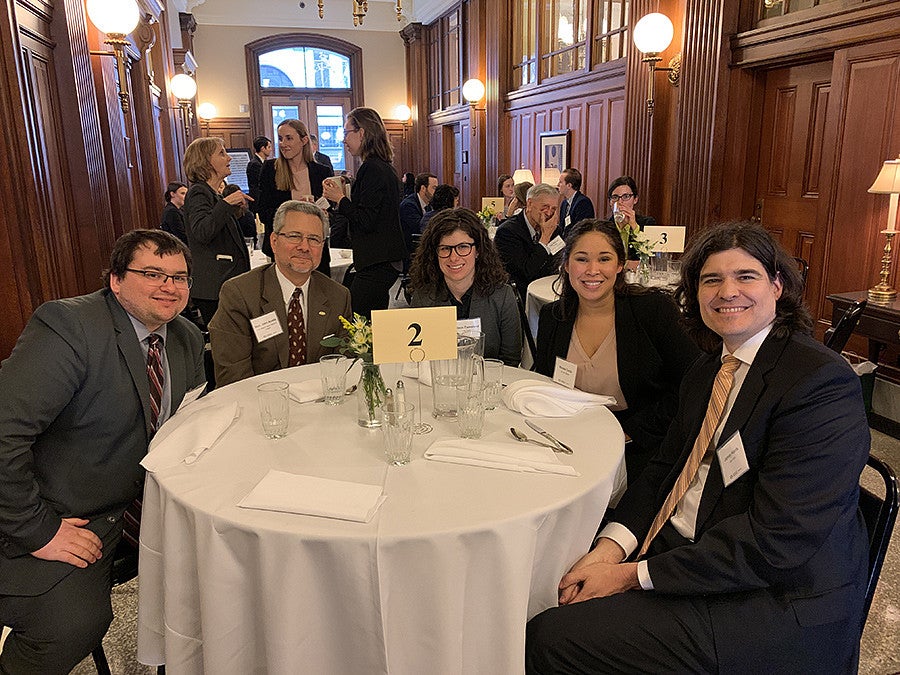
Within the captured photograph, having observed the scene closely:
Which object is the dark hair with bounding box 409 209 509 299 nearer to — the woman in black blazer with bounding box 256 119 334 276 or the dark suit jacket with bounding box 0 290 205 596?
the dark suit jacket with bounding box 0 290 205 596

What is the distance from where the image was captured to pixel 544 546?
1395 millimetres

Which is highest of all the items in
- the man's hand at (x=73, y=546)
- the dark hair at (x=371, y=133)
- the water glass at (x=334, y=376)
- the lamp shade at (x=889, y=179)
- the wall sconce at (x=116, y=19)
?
the wall sconce at (x=116, y=19)

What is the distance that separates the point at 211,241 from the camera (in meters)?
3.79

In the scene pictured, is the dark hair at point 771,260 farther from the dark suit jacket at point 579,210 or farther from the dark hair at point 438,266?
the dark suit jacket at point 579,210

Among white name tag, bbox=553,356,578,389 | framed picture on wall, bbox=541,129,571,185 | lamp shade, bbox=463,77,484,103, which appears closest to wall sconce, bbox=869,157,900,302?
white name tag, bbox=553,356,578,389

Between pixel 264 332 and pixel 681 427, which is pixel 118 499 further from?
pixel 681 427

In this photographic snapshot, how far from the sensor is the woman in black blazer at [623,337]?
2.17 m

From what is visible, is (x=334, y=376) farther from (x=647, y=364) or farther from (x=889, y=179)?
(x=889, y=179)

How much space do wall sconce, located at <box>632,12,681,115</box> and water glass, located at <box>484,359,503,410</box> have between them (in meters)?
4.56

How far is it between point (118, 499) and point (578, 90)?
23.1ft

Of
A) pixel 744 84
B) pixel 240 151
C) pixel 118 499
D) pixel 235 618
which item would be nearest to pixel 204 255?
pixel 118 499

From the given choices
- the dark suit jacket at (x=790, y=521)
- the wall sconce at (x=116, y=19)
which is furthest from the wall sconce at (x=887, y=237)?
the wall sconce at (x=116, y=19)

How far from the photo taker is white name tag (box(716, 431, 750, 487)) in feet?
4.50

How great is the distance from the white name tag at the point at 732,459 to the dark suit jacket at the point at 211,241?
10.3 ft
